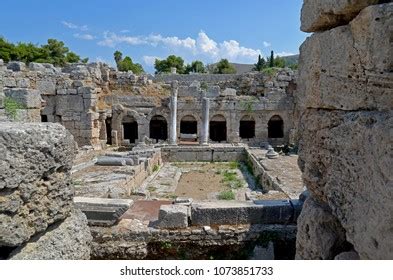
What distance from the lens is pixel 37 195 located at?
257 cm

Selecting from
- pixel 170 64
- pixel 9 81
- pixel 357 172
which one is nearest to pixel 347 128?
pixel 357 172

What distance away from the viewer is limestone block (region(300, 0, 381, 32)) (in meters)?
2.24

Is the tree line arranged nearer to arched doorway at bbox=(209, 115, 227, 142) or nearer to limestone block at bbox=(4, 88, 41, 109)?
arched doorway at bbox=(209, 115, 227, 142)

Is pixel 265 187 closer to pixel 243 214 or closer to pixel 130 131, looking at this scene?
pixel 243 214

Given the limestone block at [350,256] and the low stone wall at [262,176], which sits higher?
the limestone block at [350,256]

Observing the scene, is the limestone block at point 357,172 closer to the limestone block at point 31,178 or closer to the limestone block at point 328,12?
the limestone block at point 328,12

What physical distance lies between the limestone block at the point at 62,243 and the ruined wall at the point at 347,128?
6.44ft

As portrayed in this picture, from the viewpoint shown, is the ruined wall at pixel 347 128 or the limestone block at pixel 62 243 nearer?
the ruined wall at pixel 347 128

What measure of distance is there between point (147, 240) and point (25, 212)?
351 centimetres

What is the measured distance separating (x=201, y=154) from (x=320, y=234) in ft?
57.1

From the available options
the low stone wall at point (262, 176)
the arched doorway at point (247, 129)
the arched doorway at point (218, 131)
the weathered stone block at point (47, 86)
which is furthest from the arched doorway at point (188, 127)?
the low stone wall at point (262, 176)

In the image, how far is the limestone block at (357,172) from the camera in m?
1.81

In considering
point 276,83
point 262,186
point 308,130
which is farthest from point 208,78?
point 308,130

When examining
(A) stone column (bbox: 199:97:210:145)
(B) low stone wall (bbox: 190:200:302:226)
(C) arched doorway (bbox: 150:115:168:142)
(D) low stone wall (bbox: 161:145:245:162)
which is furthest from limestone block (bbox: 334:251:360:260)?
(C) arched doorway (bbox: 150:115:168:142)
